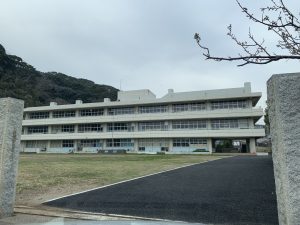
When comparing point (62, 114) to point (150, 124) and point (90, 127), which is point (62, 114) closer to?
point (90, 127)

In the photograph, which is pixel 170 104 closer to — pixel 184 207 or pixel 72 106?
pixel 72 106

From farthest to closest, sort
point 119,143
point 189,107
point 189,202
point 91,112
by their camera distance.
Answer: point 91,112 < point 119,143 < point 189,107 < point 189,202

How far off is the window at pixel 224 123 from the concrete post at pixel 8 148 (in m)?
47.9

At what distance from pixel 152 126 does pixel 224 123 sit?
12530 mm

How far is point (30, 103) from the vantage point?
3305 inches

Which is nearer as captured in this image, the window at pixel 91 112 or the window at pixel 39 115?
the window at pixel 91 112

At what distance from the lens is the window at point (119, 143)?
196ft

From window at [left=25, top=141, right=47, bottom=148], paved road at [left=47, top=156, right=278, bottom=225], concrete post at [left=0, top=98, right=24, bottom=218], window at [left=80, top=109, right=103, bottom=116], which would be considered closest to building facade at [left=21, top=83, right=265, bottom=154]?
window at [left=80, top=109, right=103, bottom=116]

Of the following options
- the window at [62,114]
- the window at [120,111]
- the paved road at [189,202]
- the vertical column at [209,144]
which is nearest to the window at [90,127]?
the window at [62,114]

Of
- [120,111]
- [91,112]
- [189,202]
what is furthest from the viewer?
[91,112]

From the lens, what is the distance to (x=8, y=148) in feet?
23.1

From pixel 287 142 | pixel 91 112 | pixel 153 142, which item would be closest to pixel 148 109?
pixel 153 142

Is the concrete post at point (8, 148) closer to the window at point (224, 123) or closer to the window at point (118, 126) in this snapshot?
the window at point (224, 123)

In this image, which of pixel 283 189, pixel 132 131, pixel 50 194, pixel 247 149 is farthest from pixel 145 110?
pixel 283 189
